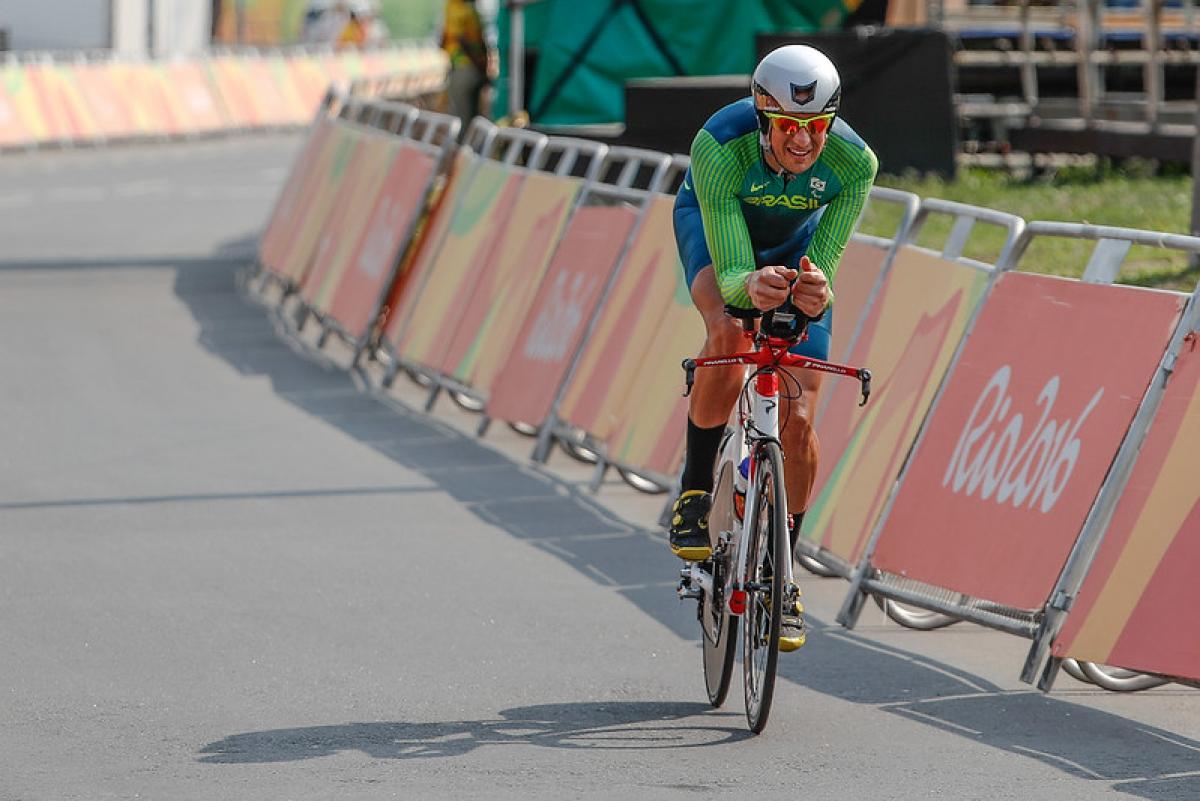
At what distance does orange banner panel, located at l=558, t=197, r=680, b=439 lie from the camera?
38.1ft

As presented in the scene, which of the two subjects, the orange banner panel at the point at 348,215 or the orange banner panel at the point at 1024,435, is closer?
the orange banner panel at the point at 1024,435

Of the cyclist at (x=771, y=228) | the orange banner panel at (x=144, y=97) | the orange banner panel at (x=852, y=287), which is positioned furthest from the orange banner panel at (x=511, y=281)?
the orange banner panel at (x=144, y=97)

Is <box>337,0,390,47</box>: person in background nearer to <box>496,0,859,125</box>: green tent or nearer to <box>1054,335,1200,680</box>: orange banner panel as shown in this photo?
<box>496,0,859,125</box>: green tent

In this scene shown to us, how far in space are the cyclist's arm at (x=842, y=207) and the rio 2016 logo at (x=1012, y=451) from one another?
1031mm

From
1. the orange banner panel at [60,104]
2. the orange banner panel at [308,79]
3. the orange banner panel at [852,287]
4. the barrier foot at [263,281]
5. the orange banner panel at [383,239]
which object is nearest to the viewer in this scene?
the orange banner panel at [852,287]

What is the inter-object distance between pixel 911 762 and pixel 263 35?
5163 centimetres

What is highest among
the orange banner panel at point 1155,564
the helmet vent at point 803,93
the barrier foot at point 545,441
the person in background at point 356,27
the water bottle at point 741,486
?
the person in background at point 356,27

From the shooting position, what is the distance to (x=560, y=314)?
12.7m

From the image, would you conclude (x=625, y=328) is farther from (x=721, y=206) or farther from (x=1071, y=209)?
(x=1071, y=209)

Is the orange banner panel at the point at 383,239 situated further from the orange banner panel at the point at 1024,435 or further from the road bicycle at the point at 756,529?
the road bicycle at the point at 756,529

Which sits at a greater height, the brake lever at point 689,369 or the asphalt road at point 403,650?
the brake lever at point 689,369

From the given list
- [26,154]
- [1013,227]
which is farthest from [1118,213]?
[26,154]

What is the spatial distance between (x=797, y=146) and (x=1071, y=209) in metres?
11.2

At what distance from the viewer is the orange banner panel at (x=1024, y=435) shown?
7.72 metres
